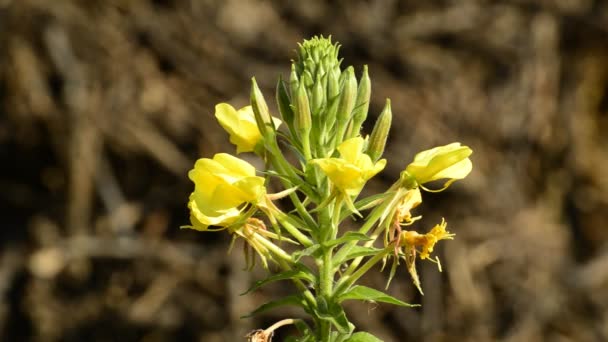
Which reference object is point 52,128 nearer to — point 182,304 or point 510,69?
point 182,304

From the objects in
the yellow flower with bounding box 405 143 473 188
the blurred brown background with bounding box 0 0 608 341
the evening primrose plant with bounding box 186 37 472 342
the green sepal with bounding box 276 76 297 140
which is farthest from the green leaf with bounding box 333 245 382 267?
the blurred brown background with bounding box 0 0 608 341

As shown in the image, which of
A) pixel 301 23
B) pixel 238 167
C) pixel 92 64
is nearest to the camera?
pixel 238 167

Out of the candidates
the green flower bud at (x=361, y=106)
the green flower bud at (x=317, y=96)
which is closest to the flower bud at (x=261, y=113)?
the green flower bud at (x=317, y=96)

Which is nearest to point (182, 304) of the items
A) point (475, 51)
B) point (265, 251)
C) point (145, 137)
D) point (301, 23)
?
point (145, 137)

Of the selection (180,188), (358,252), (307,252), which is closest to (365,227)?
(358,252)

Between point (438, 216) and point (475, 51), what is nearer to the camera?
point (438, 216)

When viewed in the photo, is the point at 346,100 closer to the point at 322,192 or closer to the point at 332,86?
the point at 332,86

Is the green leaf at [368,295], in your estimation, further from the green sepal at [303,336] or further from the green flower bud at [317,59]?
the green flower bud at [317,59]
